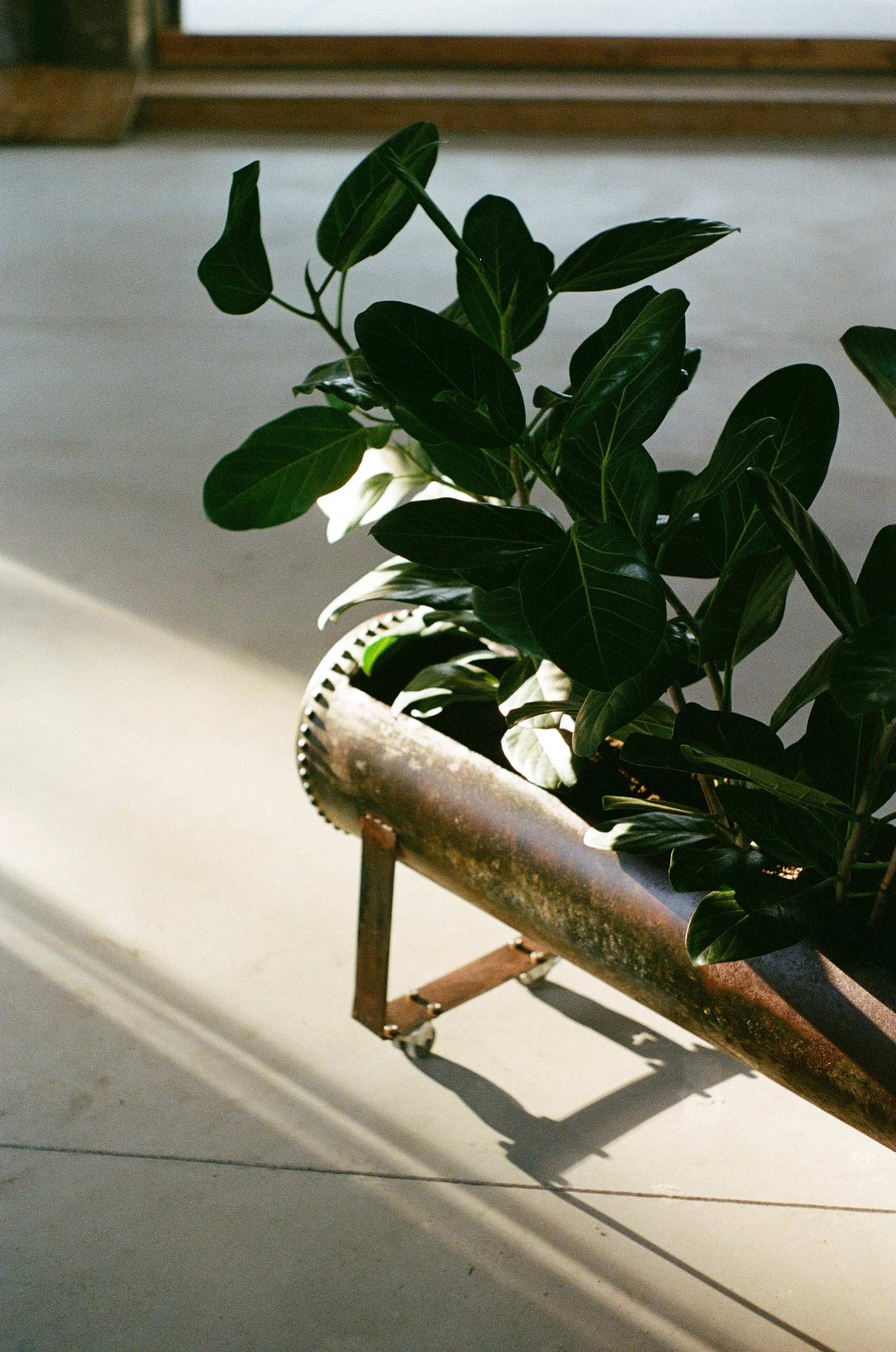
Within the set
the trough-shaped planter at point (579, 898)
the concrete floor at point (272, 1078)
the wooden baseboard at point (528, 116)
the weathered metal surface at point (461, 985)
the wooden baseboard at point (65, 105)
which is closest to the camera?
the trough-shaped planter at point (579, 898)

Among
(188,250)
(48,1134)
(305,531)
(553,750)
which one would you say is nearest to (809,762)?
(553,750)

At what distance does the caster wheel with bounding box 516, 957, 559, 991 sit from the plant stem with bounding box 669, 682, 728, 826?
587 millimetres

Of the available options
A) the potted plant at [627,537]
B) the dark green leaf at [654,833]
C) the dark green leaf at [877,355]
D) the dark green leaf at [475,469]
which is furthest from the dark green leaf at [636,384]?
the dark green leaf at [654,833]

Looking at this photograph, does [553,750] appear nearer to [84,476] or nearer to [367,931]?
[367,931]

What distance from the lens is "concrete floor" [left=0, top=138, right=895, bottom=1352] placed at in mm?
1394

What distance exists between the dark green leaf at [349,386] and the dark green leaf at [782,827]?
0.43m

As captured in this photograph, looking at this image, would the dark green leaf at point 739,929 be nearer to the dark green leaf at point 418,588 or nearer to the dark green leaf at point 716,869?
the dark green leaf at point 716,869

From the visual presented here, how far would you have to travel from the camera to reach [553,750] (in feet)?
4.33

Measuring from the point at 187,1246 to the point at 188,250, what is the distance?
3.96 metres

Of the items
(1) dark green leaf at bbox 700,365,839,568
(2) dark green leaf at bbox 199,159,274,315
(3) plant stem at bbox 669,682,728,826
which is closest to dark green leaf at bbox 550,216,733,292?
(1) dark green leaf at bbox 700,365,839,568

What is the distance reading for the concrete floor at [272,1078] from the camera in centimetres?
139

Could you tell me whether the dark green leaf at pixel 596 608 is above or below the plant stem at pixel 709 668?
above

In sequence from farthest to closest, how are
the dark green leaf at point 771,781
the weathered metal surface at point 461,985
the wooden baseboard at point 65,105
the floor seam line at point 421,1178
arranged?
the wooden baseboard at point 65,105 < the weathered metal surface at point 461,985 < the floor seam line at point 421,1178 < the dark green leaf at point 771,781

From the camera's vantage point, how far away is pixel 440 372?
101 centimetres
